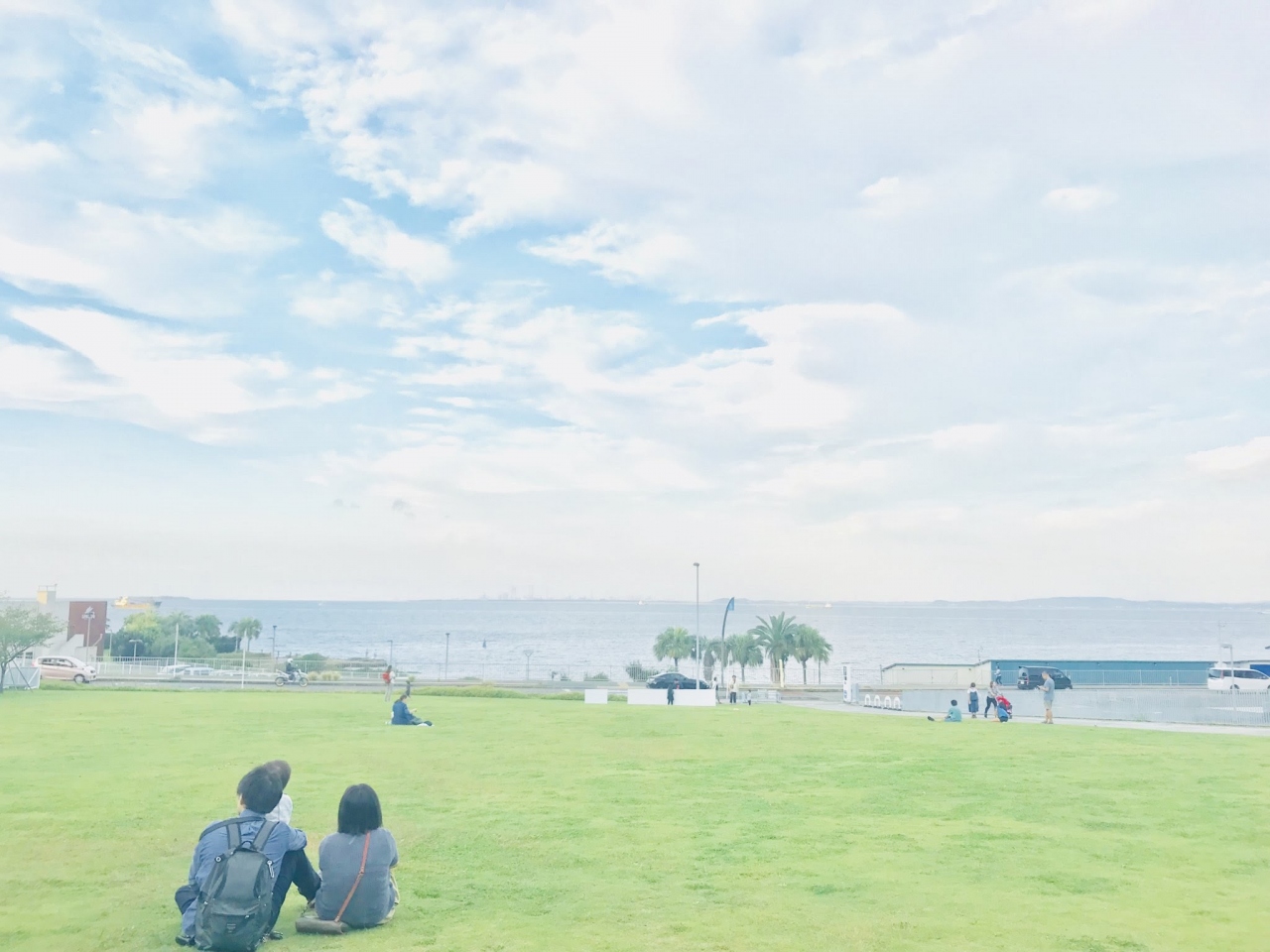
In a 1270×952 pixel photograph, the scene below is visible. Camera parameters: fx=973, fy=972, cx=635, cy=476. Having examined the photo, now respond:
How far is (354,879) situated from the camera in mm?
8977

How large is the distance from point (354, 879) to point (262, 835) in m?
1.06

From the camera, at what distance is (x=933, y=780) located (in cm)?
1827

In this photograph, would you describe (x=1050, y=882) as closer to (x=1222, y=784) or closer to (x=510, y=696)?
(x=1222, y=784)

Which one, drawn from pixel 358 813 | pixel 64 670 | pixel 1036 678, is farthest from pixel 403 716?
pixel 1036 678

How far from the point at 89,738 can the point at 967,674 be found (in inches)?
2281

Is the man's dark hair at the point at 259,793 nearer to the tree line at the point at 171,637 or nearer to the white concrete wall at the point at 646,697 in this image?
the white concrete wall at the point at 646,697

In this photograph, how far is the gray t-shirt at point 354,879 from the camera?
8.98 metres

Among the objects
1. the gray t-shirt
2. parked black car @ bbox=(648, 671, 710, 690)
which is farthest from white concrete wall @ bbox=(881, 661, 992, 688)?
the gray t-shirt

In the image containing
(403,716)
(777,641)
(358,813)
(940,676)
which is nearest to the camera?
(358,813)

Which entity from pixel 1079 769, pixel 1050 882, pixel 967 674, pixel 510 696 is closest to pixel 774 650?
pixel 967 674

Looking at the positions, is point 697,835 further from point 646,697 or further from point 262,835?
point 646,697

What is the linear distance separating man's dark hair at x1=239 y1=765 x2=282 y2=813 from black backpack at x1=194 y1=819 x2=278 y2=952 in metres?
0.47

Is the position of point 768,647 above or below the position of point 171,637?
above

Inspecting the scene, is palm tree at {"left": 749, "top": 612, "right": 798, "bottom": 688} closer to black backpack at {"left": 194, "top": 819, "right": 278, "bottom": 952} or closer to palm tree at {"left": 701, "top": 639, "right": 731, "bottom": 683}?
palm tree at {"left": 701, "top": 639, "right": 731, "bottom": 683}
